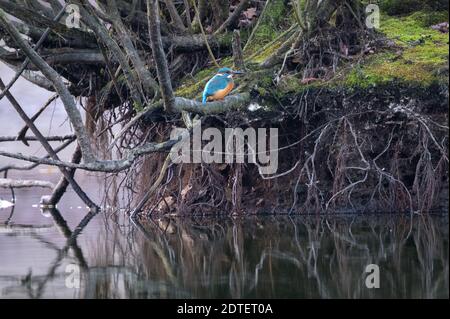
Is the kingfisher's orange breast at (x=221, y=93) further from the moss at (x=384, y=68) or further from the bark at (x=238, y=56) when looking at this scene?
the moss at (x=384, y=68)

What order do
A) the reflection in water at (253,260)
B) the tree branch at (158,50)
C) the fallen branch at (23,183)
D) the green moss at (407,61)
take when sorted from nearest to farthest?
the reflection in water at (253,260)
the tree branch at (158,50)
the green moss at (407,61)
the fallen branch at (23,183)

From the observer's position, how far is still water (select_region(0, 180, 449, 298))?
550 centimetres

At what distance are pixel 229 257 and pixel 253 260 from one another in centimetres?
29

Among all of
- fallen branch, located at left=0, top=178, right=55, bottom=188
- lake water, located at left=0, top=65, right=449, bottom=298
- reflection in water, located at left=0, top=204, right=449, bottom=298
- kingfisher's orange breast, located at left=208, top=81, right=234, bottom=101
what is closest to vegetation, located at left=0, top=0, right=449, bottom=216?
kingfisher's orange breast, located at left=208, top=81, right=234, bottom=101

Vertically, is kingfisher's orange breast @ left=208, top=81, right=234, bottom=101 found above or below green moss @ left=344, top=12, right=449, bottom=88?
below

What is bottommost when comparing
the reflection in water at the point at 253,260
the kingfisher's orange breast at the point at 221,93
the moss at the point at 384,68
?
the reflection in water at the point at 253,260

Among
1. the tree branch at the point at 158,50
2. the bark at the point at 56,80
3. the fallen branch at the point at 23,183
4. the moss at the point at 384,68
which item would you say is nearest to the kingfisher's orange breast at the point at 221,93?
the moss at the point at 384,68

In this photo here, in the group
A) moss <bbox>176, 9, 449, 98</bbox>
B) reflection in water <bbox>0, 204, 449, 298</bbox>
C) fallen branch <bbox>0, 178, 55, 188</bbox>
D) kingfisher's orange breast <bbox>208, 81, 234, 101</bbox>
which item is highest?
moss <bbox>176, 9, 449, 98</bbox>

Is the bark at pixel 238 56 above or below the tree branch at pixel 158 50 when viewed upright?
above

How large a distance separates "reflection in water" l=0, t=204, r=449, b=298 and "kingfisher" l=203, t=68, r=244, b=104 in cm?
130

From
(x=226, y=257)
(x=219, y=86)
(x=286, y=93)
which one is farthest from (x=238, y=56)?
(x=226, y=257)

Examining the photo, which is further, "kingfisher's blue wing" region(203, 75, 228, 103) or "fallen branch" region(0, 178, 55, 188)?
"fallen branch" region(0, 178, 55, 188)

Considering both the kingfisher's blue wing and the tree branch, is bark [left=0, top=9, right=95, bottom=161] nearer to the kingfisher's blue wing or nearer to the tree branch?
the tree branch

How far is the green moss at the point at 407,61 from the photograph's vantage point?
899 centimetres
